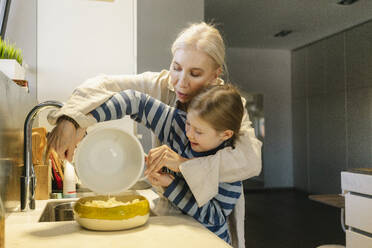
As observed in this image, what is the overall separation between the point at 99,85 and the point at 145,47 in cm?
197

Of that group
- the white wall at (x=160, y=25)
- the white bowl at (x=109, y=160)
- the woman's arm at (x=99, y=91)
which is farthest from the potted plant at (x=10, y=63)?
the white wall at (x=160, y=25)

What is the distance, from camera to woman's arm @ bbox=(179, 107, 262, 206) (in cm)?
106

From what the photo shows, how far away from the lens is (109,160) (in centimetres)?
97

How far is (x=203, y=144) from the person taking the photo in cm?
113

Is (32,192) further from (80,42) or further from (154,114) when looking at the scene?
(80,42)

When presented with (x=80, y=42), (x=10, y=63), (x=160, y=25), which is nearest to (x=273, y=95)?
(x=160, y=25)

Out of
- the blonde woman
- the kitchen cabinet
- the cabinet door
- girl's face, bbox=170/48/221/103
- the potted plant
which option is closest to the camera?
the blonde woman

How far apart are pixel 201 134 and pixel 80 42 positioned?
4.94ft

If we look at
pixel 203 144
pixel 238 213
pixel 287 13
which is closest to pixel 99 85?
pixel 203 144

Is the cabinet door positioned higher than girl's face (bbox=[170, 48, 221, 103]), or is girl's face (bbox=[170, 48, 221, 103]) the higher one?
the cabinet door

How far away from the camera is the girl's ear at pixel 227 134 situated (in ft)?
3.72

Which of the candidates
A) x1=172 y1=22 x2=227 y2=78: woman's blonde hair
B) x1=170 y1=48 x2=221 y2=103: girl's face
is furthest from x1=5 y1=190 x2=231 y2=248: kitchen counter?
x1=172 y1=22 x2=227 y2=78: woman's blonde hair

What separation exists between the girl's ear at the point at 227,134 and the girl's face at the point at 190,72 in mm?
196

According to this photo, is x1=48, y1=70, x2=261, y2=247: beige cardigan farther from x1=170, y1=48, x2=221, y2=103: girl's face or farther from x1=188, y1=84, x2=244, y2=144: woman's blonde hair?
x1=170, y1=48, x2=221, y2=103: girl's face
